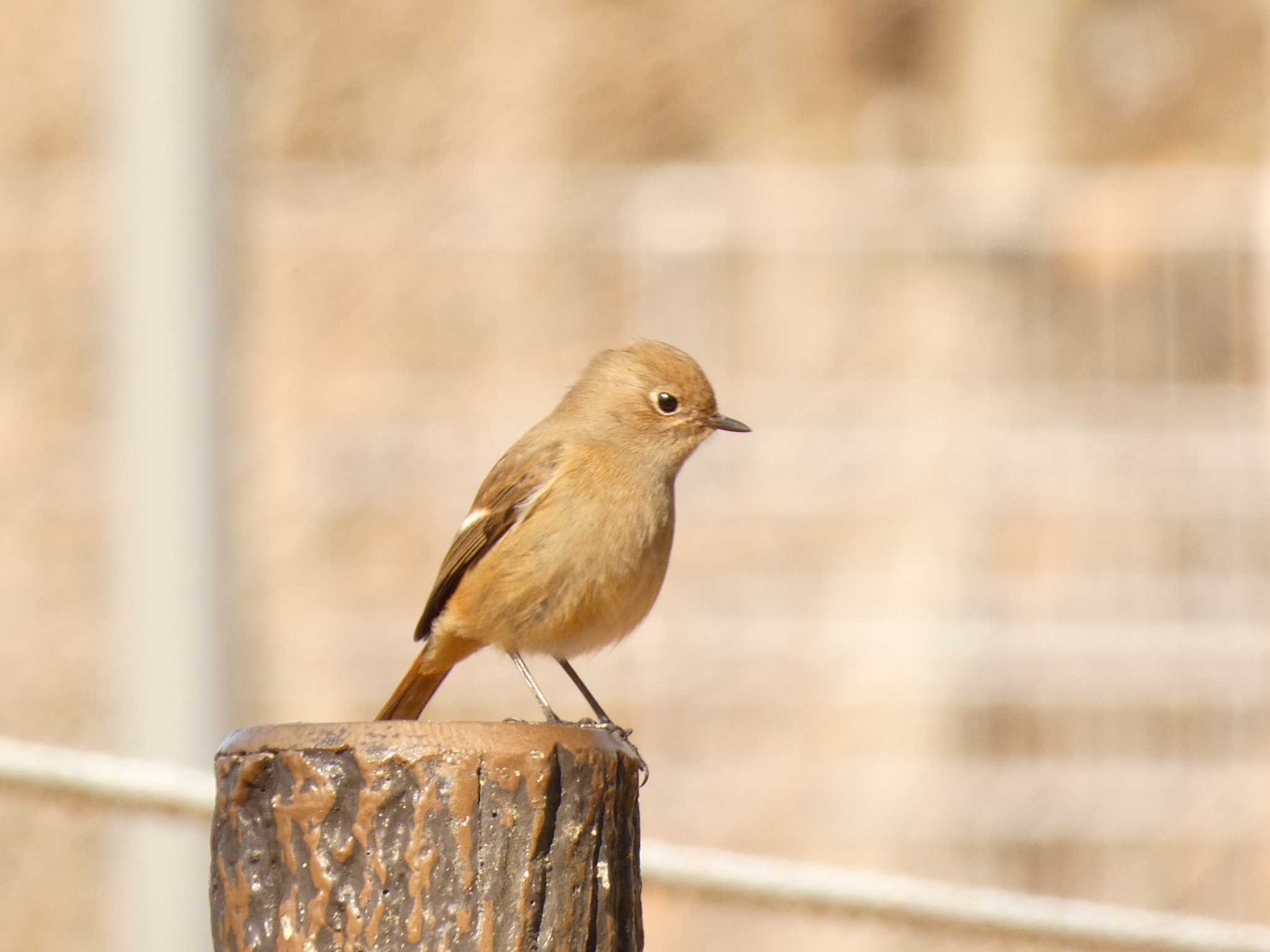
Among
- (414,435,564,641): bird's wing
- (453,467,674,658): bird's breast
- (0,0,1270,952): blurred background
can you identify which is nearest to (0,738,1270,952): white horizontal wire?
(453,467,674,658): bird's breast

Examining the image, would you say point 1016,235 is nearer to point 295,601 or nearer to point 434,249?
point 434,249

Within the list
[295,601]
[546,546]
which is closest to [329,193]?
[295,601]

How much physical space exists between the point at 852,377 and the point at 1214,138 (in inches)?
136

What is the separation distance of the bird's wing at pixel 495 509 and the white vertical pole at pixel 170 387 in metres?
1.26

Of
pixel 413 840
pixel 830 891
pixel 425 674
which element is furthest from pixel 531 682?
pixel 413 840

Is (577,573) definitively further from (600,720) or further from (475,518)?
(475,518)

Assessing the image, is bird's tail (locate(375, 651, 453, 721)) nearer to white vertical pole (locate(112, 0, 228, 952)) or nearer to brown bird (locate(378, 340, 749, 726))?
brown bird (locate(378, 340, 749, 726))

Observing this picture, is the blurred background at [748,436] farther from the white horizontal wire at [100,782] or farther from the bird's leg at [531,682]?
the white horizontal wire at [100,782]

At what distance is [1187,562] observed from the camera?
1022 centimetres

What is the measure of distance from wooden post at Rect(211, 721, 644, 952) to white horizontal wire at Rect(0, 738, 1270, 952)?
163cm

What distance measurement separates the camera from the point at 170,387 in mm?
5457

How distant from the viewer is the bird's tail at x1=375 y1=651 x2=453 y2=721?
167 inches

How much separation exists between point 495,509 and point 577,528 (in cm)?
27

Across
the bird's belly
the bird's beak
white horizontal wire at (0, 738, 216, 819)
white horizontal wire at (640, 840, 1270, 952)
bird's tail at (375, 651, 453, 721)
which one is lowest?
white horizontal wire at (640, 840, 1270, 952)
